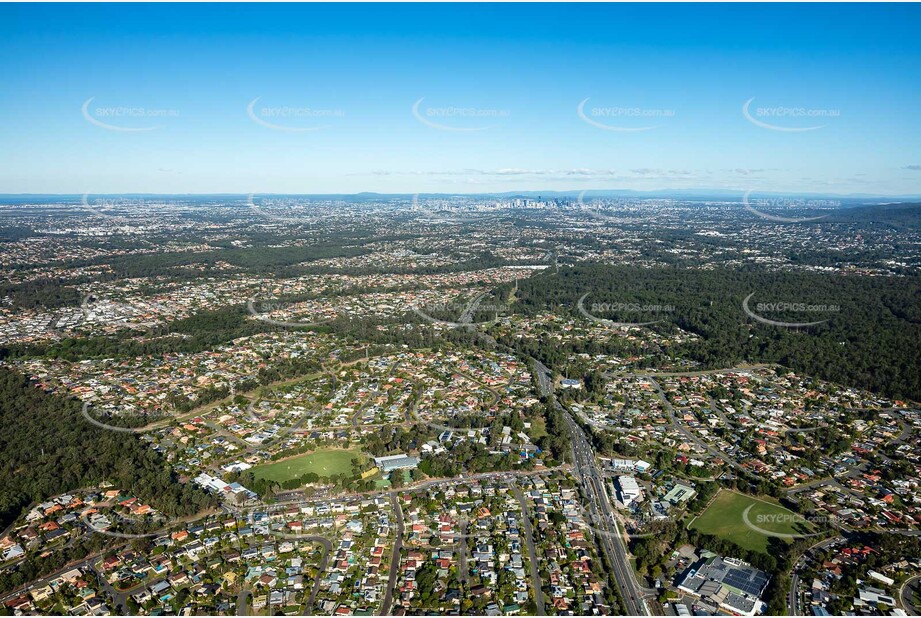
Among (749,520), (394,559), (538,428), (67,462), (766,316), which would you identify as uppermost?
(766,316)

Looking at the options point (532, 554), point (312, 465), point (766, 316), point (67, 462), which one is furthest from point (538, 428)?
point (766, 316)

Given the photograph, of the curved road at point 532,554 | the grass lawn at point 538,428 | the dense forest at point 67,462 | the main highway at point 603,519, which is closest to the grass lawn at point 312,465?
the dense forest at point 67,462

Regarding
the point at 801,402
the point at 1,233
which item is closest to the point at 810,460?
the point at 801,402

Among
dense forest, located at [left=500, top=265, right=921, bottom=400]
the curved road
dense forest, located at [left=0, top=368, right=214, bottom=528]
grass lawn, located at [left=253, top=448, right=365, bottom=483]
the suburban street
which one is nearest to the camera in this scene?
the suburban street

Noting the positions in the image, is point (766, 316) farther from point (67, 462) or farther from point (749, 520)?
point (67, 462)

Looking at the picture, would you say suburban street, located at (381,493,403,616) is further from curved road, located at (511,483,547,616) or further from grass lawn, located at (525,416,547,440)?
grass lawn, located at (525,416,547,440)

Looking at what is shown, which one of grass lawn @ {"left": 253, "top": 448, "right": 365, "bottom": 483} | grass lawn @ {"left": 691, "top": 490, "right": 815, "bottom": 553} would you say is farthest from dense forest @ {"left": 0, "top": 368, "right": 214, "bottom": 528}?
grass lawn @ {"left": 691, "top": 490, "right": 815, "bottom": 553}

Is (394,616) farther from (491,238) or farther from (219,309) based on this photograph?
(491,238)
